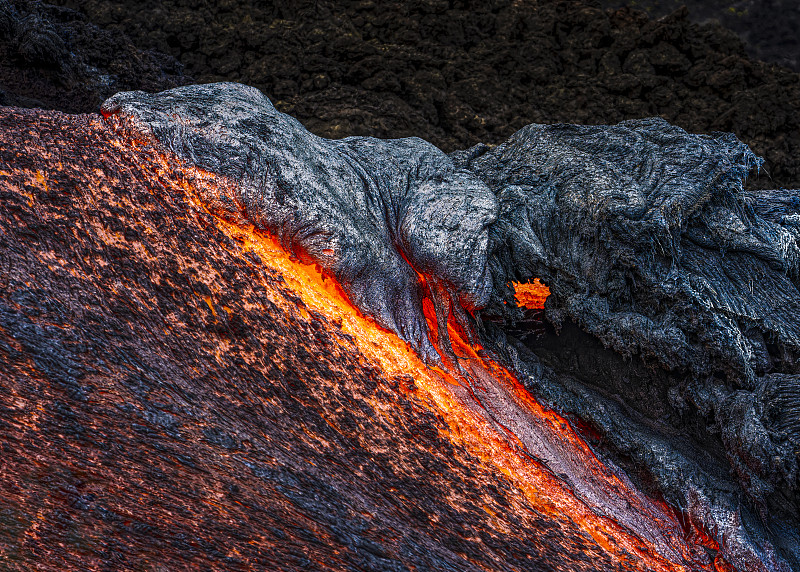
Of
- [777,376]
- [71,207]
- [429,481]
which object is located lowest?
[429,481]

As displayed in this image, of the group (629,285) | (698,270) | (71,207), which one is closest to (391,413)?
(629,285)

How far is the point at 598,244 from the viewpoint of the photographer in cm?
332

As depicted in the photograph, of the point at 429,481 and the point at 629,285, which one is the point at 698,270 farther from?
the point at 429,481

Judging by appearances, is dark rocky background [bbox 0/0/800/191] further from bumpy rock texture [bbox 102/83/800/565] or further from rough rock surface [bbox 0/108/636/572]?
rough rock surface [bbox 0/108/636/572]

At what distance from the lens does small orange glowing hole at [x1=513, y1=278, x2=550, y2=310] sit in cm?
338

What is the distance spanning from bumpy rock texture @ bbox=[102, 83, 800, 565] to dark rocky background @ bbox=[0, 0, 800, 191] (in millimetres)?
1546

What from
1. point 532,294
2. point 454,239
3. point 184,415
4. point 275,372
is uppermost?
point 454,239

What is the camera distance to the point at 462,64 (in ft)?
17.9

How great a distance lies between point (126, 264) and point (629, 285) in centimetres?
269

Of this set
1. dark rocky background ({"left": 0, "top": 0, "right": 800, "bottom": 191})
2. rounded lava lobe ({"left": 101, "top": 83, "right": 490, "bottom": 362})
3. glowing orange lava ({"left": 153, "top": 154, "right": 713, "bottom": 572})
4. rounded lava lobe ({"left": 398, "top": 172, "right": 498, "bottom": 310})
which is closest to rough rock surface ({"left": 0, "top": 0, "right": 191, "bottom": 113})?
dark rocky background ({"left": 0, "top": 0, "right": 800, "bottom": 191})

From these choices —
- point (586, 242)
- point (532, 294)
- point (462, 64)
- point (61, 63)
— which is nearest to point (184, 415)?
point (532, 294)

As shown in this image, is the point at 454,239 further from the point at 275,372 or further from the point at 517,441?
the point at 275,372

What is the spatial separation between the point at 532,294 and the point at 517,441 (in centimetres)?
93

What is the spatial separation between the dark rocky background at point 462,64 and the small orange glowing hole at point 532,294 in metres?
2.16
